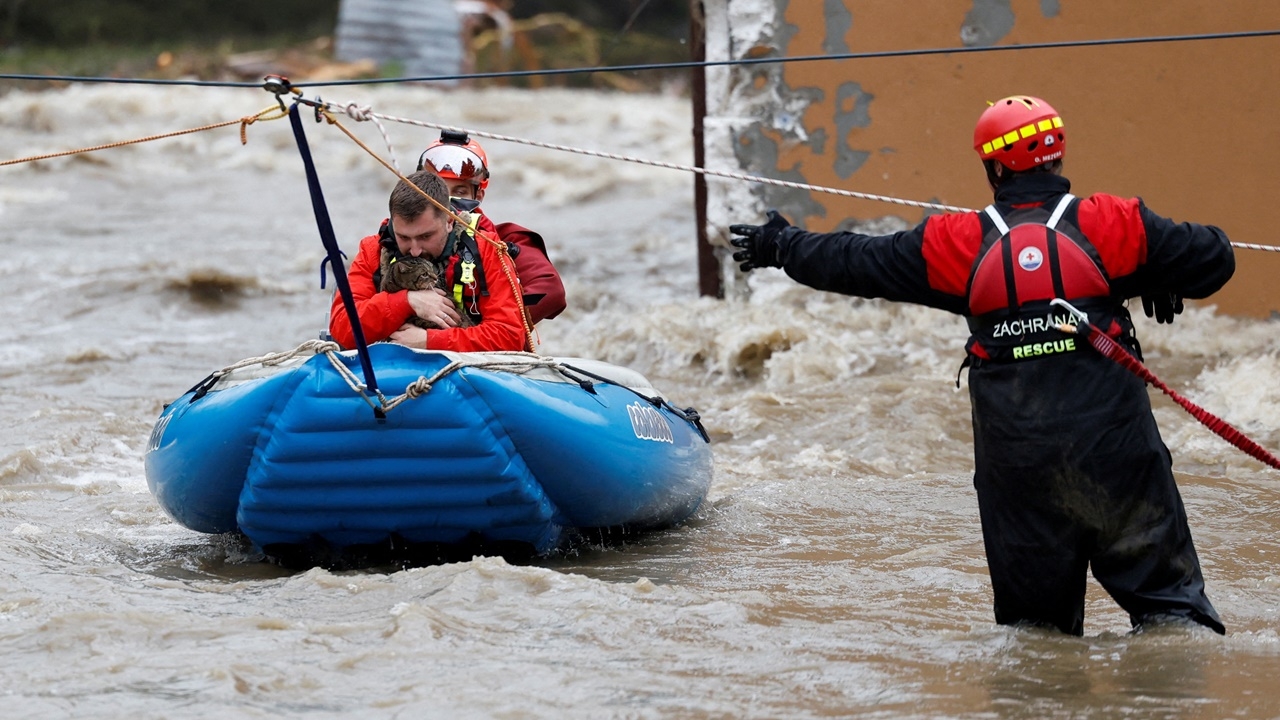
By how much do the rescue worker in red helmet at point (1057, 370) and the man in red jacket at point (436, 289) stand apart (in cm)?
159

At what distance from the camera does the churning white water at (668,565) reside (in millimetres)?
3504

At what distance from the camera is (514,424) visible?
4586mm

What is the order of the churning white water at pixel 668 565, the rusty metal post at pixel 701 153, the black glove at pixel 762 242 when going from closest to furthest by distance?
the churning white water at pixel 668 565 → the black glove at pixel 762 242 → the rusty metal post at pixel 701 153

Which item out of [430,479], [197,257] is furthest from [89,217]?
[430,479]

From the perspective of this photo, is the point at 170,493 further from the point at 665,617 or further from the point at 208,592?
the point at 665,617

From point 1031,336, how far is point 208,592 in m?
2.45

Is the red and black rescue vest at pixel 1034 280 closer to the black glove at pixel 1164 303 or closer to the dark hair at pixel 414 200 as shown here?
the black glove at pixel 1164 303

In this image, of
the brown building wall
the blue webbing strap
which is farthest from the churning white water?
the blue webbing strap

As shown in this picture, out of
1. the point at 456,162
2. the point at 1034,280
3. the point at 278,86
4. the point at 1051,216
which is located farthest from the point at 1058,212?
the point at 456,162

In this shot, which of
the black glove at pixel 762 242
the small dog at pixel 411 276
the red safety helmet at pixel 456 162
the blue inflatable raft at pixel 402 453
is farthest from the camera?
the red safety helmet at pixel 456 162

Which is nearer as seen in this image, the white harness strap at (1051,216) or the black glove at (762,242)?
the white harness strap at (1051,216)

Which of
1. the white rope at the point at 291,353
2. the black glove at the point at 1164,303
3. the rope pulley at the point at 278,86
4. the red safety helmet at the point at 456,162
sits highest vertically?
the rope pulley at the point at 278,86

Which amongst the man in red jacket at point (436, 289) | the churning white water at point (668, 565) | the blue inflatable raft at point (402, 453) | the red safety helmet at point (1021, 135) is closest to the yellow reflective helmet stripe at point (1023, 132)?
the red safety helmet at point (1021, 135)

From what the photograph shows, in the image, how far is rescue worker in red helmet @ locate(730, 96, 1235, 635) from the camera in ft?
12.2
